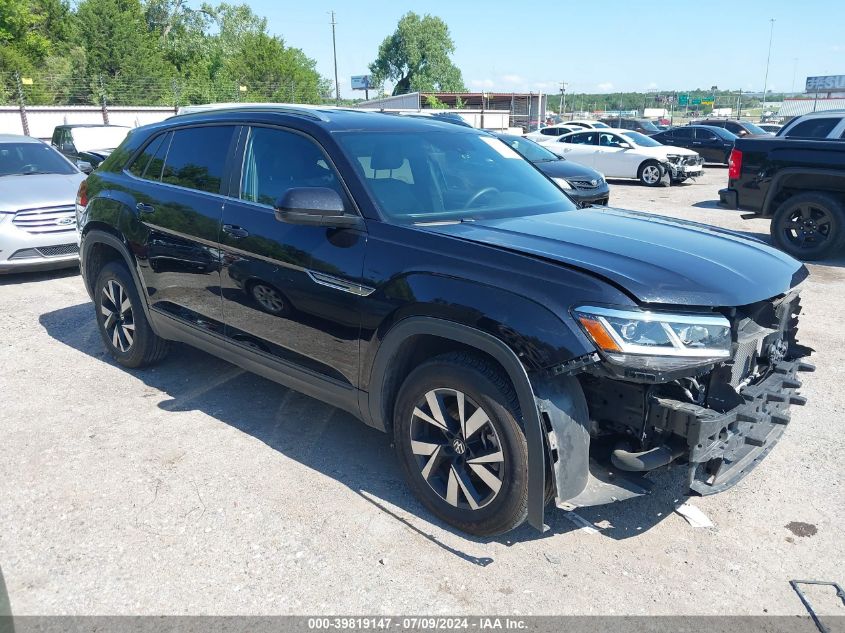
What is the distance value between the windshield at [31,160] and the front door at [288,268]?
6.31 metres

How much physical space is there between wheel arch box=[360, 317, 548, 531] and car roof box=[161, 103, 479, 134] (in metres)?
1.30

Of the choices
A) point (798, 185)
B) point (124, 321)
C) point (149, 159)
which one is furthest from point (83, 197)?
point (798, 185)

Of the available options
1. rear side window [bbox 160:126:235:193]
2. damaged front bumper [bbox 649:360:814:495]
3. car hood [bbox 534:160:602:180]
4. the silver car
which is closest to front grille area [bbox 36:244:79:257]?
the silver car

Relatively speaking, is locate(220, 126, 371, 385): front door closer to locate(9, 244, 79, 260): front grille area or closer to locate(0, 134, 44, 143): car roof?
locate(9, 244, 79, 260): front grille area

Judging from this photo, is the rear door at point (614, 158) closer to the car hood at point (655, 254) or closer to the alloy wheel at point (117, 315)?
the car hood at point (655, 254)

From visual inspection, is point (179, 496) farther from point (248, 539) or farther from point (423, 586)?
point (423, 586)

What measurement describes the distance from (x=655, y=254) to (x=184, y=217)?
2.81m

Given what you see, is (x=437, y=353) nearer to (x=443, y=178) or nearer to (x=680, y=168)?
(x=443, y=178)

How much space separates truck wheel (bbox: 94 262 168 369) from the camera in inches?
194

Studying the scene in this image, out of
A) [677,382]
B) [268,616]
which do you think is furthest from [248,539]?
[677,382]

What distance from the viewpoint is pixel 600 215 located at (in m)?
3.92

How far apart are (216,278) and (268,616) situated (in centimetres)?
207

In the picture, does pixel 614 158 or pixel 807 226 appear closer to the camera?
pixel 807 226

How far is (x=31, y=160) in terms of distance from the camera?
907 cm
